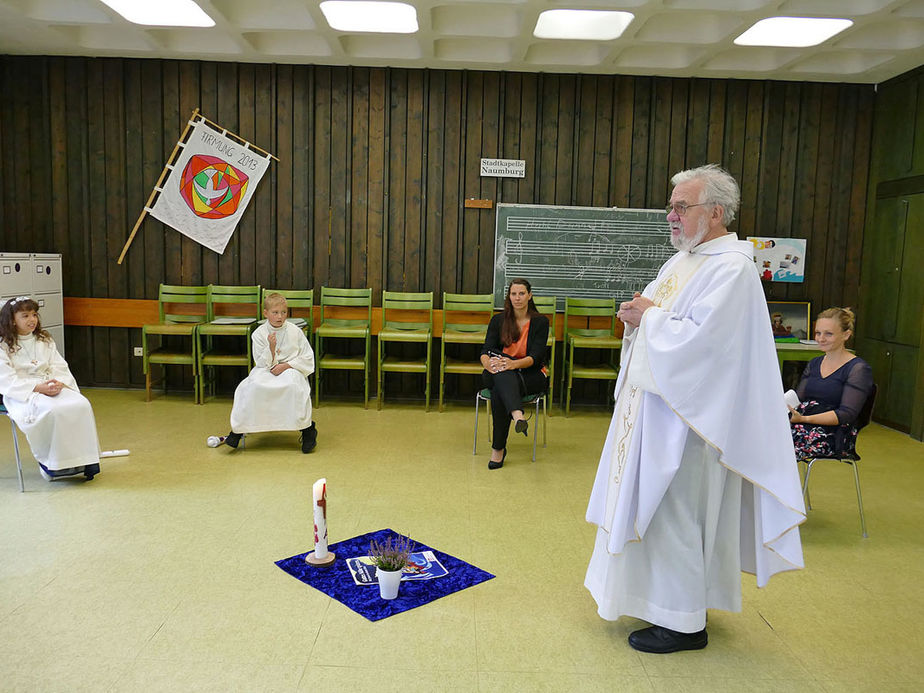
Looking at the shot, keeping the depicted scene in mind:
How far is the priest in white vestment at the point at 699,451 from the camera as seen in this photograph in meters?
2.52

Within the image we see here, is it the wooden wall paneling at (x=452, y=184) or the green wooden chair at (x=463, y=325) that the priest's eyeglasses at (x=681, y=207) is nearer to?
the green wooden chair at (x=463, y=325)

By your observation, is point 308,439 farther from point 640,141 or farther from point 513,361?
point 640,141

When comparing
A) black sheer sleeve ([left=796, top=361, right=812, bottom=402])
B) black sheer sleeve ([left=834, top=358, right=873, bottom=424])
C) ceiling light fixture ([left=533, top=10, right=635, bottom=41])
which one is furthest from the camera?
ceiling light fixture ([left=533, top=10, right=635, bottom=41])

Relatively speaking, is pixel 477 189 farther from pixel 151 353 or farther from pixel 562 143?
pixel 151 353

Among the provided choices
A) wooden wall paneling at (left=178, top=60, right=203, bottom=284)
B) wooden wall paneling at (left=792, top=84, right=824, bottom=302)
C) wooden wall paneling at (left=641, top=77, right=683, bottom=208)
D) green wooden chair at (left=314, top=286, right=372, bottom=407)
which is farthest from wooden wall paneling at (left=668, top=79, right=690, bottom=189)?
wooden wall paneling at (left=178, top=60, right=203, bottom=284)

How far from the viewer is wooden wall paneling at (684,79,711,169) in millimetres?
7254

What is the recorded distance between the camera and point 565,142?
23.9 feet

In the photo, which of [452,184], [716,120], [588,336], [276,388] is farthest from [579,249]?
[276,388]

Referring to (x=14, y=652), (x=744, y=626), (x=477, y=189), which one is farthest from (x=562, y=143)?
(x=14, y=652)

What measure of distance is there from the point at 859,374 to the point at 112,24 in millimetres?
6204

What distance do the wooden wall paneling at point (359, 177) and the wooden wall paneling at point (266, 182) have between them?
2.21ft

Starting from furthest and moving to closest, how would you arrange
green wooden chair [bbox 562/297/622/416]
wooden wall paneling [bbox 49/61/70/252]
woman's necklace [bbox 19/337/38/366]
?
wooden wall paneling [bbox 49/61/70/252] → green wooden chair [bbox 562/297/622/416] → woman's necklace [bbox 19/337/38/366]

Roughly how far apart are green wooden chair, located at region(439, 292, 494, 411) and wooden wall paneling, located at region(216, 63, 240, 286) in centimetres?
214

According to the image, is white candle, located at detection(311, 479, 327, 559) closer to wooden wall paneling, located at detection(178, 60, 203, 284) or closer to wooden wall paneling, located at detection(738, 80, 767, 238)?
wooden wall paneling, located at detection(178, 60, 203, 284)
